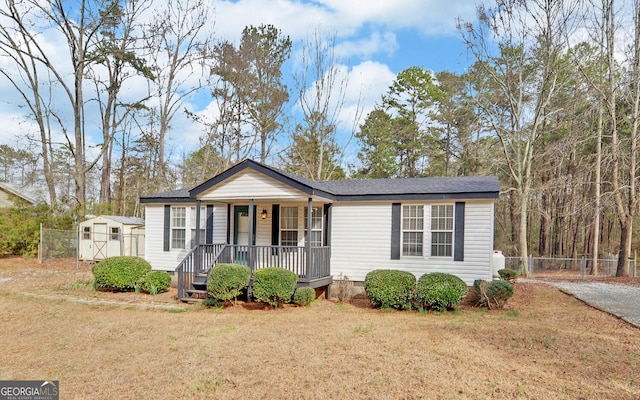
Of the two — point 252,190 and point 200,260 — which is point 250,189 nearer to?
point 252,190

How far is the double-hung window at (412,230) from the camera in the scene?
1021 cm

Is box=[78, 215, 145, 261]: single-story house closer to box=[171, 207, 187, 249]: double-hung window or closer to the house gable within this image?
box=[171, 207, 187, 249]: double-hung window

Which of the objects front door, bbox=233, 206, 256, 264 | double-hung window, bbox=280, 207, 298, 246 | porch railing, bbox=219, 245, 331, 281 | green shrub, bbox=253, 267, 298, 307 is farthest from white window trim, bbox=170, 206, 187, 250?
green shrub, bbox=253, 267, 298, 307

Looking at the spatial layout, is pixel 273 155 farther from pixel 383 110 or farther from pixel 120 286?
pixel 120 286

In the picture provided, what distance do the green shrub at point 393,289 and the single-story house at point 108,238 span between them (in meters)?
13.1

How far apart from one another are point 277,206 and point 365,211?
2.73 m

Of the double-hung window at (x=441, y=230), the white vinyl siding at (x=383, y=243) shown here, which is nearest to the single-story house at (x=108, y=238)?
the white vinyl siding at (x=383, y=243)

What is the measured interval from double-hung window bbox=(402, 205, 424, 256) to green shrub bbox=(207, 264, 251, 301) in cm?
434

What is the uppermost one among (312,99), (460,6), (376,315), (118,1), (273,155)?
(118,1)

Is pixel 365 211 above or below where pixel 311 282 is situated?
above

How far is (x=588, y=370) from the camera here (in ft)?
16.8

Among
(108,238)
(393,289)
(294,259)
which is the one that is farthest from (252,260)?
(108,238)

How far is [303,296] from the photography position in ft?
30.8

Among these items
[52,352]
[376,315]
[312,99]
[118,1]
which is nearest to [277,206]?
[376,315]
